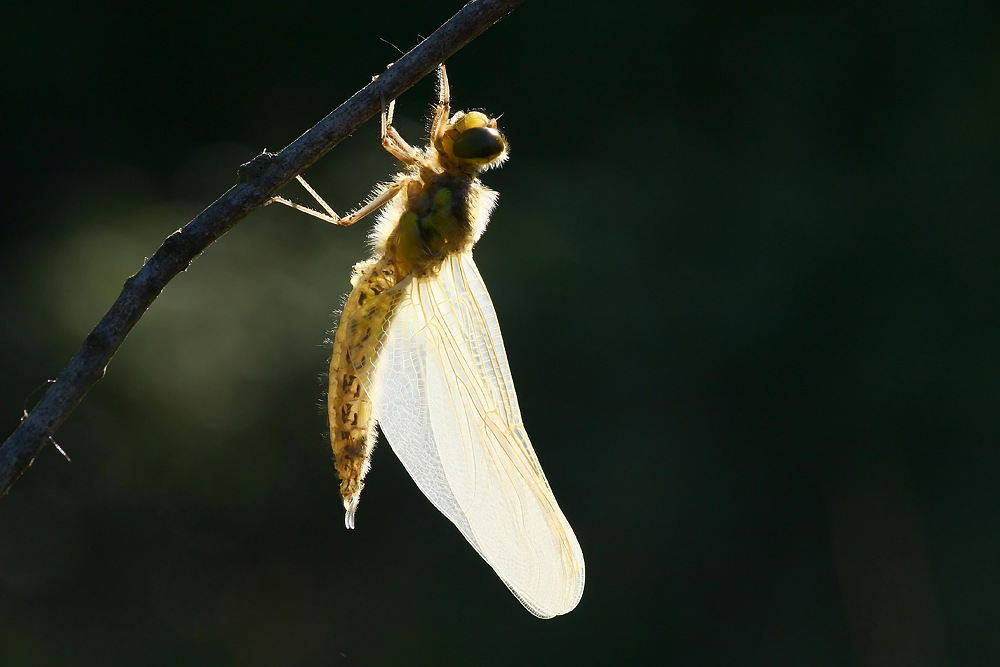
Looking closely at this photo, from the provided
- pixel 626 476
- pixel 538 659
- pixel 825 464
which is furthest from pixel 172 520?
pixel 825 464

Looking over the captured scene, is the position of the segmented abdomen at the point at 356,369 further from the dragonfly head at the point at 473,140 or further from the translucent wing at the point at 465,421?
the dragonfly head at the point at 473,140

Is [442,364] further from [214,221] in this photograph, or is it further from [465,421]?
[214,221]

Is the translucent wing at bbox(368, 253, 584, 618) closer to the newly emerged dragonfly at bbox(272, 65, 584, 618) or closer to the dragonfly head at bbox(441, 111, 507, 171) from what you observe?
the newly emerged dragonfly at bbox(272, 65, 584, 618)

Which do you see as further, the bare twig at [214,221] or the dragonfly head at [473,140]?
the dragonfly head at [473,140]

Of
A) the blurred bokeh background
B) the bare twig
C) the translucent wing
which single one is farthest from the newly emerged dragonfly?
the blurred bokeh background

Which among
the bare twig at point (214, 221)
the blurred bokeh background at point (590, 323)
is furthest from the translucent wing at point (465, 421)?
the blurred bokeh background at point (590, 323)

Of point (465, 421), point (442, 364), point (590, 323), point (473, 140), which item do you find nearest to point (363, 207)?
point (473, 140)

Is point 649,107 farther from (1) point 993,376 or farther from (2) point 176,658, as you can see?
(2) point 176,658
